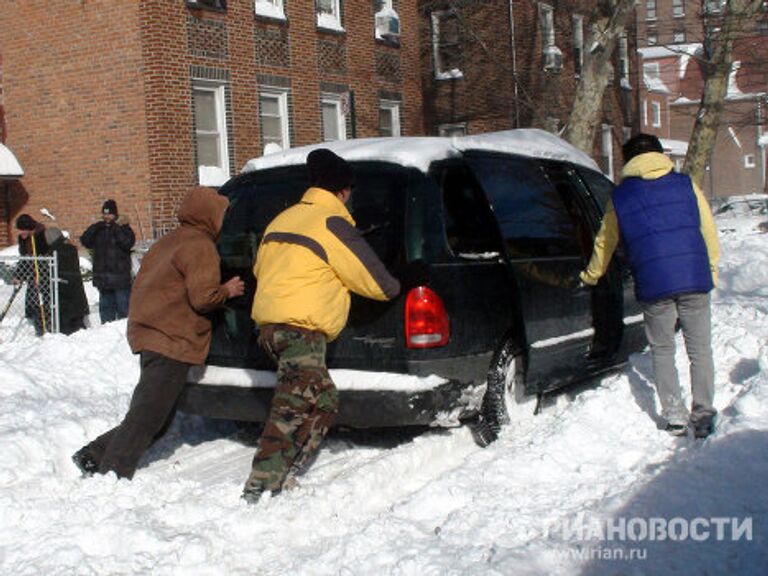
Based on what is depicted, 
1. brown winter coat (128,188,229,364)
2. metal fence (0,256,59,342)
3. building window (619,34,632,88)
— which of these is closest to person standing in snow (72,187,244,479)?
brown winter coat (128,188,229,364)

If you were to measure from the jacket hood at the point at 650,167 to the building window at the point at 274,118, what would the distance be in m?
13.5

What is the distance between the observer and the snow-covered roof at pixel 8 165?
1692cm

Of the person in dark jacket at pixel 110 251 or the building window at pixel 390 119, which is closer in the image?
the person in dark jacket at pixel 110 251

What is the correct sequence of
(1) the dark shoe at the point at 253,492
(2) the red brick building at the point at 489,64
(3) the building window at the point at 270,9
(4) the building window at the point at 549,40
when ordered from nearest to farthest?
(1) the dark shoe at the point at 253,492
(3) the building window at the point at 270,9
(4) the building window at the point at 549,40
(2) the red brick building at the point at 489,64

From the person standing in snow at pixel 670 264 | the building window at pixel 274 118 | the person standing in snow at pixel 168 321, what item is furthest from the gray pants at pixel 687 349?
the building window at pixel 274 118

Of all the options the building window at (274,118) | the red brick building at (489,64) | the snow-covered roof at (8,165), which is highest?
the red brick building at (489,64)

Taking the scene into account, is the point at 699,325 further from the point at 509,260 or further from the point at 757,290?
the point at 757,290

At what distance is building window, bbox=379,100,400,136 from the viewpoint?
2253 cm

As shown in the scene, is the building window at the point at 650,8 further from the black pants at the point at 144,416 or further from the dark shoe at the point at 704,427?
the black pants at the point at 144,416

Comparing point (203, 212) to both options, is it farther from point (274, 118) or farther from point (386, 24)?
point (386, 24)

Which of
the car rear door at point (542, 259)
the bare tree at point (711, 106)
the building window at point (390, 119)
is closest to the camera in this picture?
the car rear door at point (542, 259)

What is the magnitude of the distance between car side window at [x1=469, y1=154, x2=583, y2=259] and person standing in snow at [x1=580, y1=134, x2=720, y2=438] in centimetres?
66

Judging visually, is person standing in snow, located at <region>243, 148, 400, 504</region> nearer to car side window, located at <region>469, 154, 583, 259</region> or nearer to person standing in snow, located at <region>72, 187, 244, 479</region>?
person standing in snow, located at <region>72, 187, 244, 479</region>

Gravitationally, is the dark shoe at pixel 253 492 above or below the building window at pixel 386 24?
below
